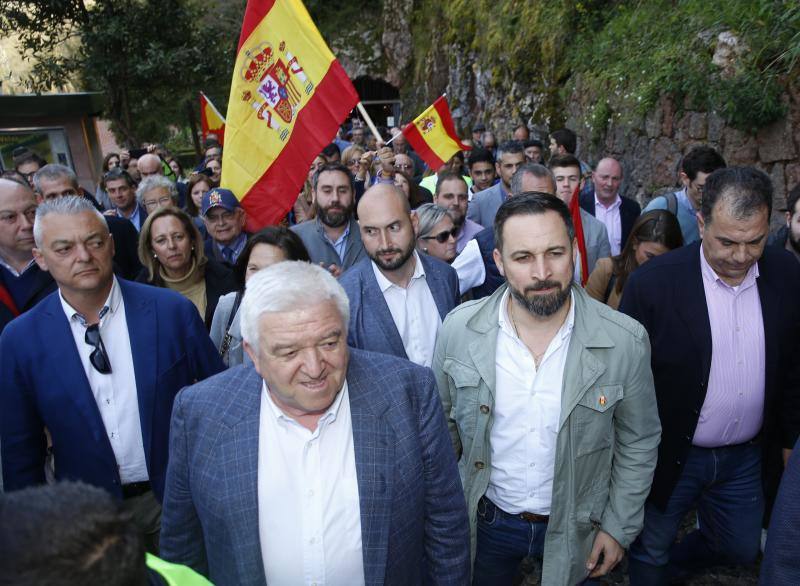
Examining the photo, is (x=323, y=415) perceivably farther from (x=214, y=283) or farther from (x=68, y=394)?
(x=214, y=283)

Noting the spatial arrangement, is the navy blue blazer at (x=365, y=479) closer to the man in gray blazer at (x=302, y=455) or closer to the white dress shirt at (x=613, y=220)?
the man in gray blazer at (x=302, y=455)

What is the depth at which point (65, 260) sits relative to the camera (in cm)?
252

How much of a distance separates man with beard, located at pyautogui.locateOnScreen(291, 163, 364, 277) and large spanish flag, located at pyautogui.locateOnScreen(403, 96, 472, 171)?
253 centimetres

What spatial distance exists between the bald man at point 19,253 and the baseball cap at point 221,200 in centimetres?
127

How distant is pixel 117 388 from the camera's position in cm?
260

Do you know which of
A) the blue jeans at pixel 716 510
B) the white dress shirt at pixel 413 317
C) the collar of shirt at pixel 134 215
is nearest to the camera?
the blue jeans at pixel 716 510

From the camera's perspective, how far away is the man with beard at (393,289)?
2.97 meters

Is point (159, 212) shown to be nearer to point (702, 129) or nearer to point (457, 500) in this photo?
point (457, 500)

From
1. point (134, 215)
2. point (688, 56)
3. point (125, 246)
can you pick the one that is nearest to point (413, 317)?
point (125, 246)

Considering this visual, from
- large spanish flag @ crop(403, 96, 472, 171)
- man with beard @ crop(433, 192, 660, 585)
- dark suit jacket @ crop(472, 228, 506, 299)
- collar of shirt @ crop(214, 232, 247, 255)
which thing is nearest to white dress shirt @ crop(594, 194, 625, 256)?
dark suit jacket @ crop(472, 228, 506, 299)

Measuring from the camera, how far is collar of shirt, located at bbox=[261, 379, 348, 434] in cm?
188

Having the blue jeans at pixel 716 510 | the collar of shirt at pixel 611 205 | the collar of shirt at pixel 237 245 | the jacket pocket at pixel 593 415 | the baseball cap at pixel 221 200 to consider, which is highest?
the baseball cap at pixel 221 200

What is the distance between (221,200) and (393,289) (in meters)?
2.06

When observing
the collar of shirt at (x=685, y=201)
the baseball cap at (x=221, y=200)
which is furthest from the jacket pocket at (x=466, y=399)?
the collar of shirt at (x=685, y=201)
